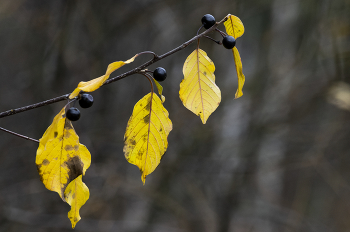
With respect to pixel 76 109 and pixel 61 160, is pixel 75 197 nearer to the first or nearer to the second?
pixel 61 160

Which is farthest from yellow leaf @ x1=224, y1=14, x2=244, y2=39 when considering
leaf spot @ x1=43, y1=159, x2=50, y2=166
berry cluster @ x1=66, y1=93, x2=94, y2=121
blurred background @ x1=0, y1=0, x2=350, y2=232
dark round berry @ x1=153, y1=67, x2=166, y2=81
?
blurred background @ x1=0, y1=0, x2=350, y2=232

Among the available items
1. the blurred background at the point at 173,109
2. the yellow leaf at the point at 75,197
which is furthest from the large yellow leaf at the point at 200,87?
the blurred background at the point at 173,109

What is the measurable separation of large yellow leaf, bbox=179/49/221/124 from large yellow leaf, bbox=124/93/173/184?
0.34ft

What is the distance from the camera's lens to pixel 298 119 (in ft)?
14.4

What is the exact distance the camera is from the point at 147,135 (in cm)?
93

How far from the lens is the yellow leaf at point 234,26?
965 millimetres

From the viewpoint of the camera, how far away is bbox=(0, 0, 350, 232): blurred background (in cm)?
358

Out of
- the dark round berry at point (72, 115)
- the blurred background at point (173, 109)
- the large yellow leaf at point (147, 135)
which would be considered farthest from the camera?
the blurred background at point (173, 109)

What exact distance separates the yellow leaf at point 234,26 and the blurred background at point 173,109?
288cm

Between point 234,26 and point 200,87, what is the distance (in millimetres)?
259

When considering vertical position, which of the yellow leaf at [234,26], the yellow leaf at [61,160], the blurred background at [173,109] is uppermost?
the blurred background at [173,109]

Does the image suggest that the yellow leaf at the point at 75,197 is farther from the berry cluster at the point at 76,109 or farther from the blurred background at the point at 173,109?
the blurred background at the point at 173,109

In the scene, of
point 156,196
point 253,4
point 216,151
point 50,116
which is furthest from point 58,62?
point 253,4

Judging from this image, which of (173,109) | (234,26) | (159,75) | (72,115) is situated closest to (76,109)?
(72,115)
